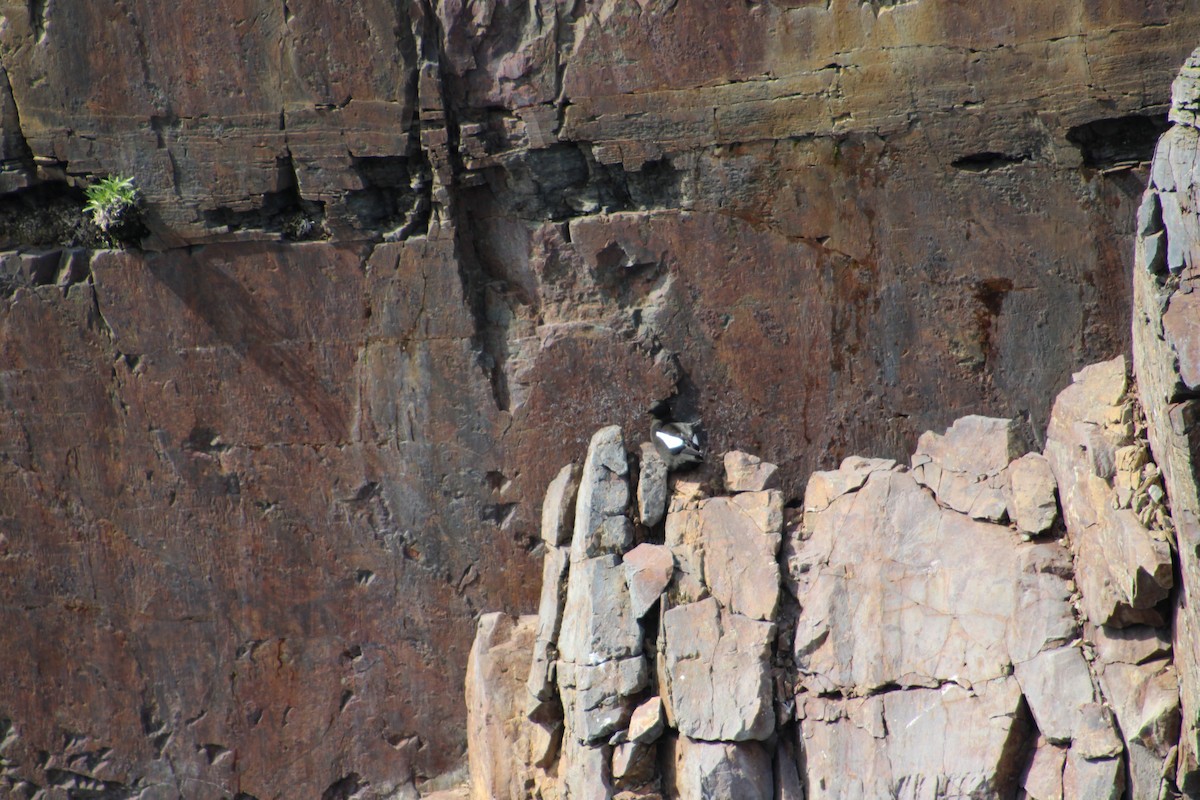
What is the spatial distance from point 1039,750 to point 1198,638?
744 mm

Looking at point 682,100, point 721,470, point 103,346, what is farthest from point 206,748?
point 682,100

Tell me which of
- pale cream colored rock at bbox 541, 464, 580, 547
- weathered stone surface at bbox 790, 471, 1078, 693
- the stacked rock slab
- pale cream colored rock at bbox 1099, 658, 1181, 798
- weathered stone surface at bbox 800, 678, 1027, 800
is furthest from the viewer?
pale cream colored rock at bbox 541, 464, 580, 547

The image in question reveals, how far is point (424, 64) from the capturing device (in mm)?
5363

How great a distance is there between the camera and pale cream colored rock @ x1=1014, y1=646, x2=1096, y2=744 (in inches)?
160

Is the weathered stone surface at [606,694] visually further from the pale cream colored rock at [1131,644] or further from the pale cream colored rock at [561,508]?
the pale cream colored rock at [1131,644]

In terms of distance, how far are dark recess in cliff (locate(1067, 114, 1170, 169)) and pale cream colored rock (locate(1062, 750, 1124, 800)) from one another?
249 cm

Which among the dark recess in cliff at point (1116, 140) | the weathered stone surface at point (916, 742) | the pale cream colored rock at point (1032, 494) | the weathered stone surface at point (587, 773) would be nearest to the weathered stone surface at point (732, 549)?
the weathered stone surface at point (916, 742)

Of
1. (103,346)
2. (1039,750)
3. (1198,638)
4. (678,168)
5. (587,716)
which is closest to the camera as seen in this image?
(1198,638)

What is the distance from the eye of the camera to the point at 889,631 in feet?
15.1

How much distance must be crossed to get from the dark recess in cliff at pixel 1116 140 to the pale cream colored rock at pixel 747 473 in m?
1.87

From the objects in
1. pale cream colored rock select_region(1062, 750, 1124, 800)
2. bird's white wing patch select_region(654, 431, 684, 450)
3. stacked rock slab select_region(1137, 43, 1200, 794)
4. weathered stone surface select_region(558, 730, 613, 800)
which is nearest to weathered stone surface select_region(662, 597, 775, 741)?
weathered stone surface select_region(558, 730, 613, 800)

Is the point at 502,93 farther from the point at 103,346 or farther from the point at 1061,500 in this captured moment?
the point at 1061,500

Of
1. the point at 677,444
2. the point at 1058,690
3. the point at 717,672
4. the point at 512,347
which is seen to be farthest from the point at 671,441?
the point at 1058,690

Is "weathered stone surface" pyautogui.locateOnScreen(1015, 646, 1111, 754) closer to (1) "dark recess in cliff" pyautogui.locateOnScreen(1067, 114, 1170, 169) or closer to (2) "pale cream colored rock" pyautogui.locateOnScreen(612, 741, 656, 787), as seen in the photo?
(2) "pale cream colored rock" pyautogui.locateOnScreen(612, 741, 656, 787)
